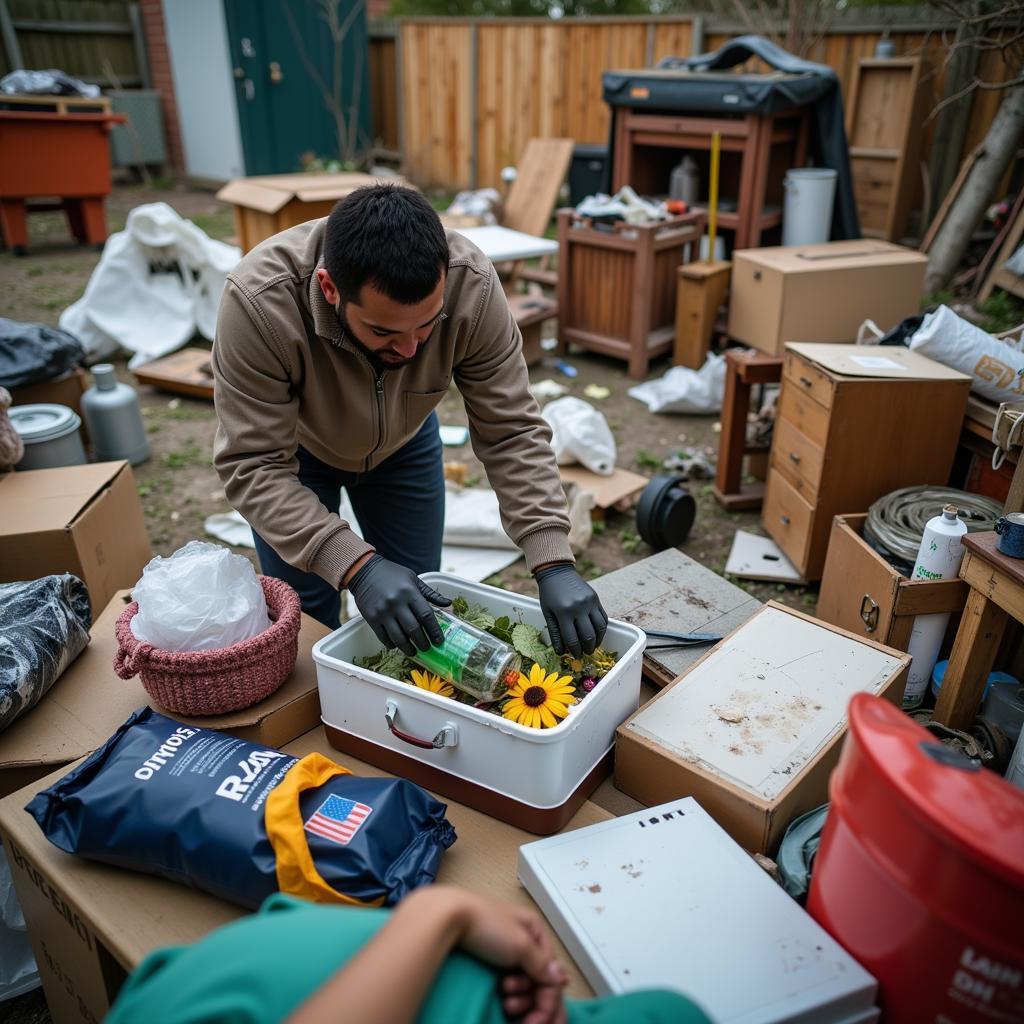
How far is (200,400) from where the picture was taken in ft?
16.2

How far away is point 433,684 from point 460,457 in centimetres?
283

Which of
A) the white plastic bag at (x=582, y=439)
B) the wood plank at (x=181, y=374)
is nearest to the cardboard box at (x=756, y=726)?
the white plastic bag at (x=582, y=439)

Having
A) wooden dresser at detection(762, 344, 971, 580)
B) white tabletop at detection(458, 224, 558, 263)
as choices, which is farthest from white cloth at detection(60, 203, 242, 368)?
wooden dresser at detection(762, 344, 971, 580)

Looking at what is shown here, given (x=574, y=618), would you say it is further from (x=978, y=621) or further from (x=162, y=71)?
(x=162, y=71)

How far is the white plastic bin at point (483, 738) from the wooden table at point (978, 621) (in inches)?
32.1

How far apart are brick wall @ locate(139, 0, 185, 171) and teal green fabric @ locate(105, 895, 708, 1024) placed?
39.7ft

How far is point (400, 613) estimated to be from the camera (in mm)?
1444

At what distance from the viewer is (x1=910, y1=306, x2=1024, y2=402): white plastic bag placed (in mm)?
2629

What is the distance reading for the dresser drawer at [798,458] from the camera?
2.86 metres

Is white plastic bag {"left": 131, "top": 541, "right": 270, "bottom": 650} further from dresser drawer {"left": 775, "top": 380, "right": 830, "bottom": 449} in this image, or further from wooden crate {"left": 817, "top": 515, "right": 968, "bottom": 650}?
dresser drawer {"left": 775, "top": 380, "right": 830, "bottom": 449}

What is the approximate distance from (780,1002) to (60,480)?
2540 mm

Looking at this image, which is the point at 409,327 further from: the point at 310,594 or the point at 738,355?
the point at 738,355

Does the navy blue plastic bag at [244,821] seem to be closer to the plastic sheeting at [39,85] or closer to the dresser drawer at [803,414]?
the dresser drawer at [803,414]

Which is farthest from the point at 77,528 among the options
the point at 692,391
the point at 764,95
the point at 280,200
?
the point at 764,95
